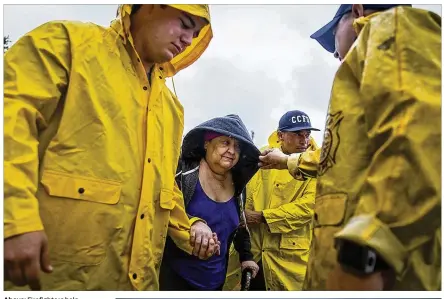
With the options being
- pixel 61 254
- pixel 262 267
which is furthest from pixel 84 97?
pixel 262 267

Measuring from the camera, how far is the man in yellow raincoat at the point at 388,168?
1081 mm

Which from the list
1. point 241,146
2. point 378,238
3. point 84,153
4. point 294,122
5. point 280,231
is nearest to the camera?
point 378,238

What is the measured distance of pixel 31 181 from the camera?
1.46 meters

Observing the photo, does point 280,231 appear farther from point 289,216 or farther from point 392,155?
point 392,155

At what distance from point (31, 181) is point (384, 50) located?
3.89 ft

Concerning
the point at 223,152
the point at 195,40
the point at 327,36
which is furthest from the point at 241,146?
the point at 327,36

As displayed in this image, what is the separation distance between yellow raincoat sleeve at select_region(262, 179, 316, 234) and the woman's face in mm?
898

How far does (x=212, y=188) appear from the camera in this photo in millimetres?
3098

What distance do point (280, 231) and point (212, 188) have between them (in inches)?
42.2

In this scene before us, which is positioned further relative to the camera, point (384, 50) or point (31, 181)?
point (31, 181)

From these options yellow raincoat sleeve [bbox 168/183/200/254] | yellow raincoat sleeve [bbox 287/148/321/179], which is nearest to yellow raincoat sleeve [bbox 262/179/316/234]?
yellow raincoat sleeve [bbox 287/148/321/179]

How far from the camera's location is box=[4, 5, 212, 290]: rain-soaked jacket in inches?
58.8

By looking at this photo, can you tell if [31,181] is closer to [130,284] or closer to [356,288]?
[130,284]

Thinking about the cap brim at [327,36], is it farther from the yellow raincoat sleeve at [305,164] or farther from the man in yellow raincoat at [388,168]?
the man in yellow raincoat at [388,168]
